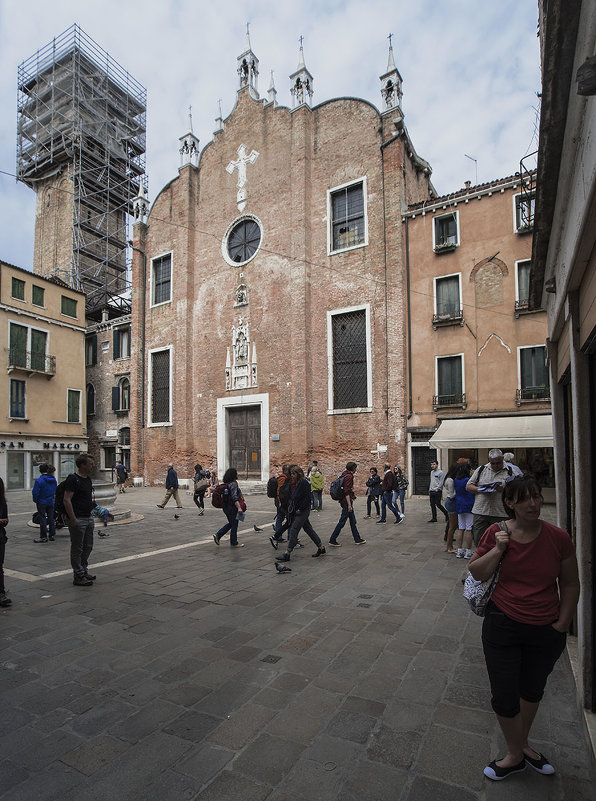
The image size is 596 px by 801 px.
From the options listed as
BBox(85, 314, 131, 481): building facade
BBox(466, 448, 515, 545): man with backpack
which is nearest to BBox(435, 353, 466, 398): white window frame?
BBox(466, 448, 515, 545): man with backpack

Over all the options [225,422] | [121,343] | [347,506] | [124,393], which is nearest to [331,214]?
[225,422]

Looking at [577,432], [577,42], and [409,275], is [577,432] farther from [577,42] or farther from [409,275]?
[409,275]

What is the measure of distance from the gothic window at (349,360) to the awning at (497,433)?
13.0 feet

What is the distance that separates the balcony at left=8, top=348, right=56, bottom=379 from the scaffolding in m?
6.93

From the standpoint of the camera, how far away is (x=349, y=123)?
20328 mm

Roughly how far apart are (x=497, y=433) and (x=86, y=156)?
35.4 m

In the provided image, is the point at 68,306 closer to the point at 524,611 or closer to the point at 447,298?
the point at 447,298

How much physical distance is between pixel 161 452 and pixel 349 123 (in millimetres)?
18104

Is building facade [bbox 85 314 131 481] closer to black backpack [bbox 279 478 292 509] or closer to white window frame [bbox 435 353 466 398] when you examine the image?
white window frame [bbox 435 353 466 398]

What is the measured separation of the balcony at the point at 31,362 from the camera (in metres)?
24.8

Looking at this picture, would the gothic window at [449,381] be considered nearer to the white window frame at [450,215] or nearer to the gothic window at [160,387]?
the white window frame at [450,215]

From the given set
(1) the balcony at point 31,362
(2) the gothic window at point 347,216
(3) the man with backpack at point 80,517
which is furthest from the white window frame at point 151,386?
(3) the man with backpack at point 80,517

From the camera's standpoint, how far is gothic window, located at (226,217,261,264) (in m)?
23.0

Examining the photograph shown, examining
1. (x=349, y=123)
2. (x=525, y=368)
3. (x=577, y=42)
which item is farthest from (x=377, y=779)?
(x=349, y=123)
